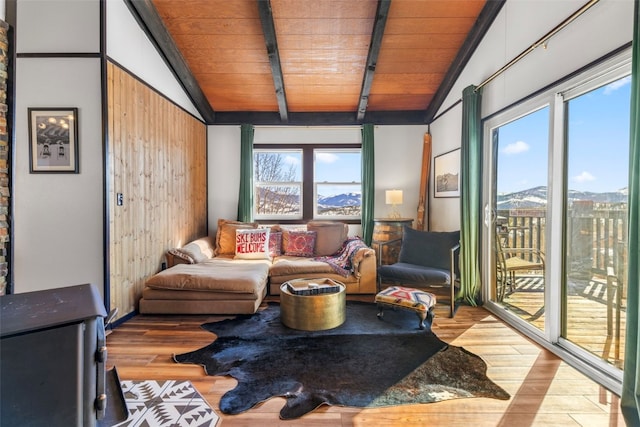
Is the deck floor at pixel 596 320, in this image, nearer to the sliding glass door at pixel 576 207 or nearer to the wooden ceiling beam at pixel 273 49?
the sliding glass door at pixel 576 207

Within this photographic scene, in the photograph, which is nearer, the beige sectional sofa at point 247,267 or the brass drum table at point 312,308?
the brass drum table at point 312,308

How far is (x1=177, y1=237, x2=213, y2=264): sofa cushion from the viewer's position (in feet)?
12.1

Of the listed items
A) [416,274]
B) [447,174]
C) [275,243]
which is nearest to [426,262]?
[416,274]

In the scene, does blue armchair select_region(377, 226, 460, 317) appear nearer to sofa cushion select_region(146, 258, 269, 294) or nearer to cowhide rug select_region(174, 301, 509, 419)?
cowhide rug select_region(174, 301, 509, 419)

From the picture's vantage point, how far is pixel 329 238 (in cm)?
425

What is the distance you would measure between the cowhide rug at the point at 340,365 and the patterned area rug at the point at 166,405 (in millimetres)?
124

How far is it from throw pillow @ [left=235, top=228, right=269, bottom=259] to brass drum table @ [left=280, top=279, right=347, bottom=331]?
1354 millimetres

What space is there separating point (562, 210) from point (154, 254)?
3862 millimetres

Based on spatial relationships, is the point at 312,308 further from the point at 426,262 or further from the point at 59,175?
the point at 59,175

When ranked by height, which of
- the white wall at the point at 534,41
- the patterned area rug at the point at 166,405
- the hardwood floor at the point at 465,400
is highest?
the white wall at the point at 534,41

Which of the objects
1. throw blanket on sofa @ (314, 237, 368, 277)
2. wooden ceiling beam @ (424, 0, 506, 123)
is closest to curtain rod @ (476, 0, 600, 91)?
wooden ceiling beam @ (424, 0, 506, 123)

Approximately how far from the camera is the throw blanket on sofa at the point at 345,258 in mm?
3637

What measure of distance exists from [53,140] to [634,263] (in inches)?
160

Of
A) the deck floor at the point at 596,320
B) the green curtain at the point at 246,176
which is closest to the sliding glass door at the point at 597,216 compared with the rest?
the deck floor at the point at 596,320
